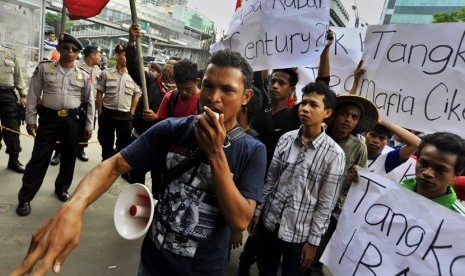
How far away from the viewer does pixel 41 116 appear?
3.49m

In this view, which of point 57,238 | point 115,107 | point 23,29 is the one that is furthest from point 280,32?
point 23,29

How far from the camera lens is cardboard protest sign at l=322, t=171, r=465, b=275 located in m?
1.38

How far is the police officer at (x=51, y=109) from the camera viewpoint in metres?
3.38

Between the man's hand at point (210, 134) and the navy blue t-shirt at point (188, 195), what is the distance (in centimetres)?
21

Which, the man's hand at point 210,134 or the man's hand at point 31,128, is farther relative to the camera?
the man's hand at point 31,128

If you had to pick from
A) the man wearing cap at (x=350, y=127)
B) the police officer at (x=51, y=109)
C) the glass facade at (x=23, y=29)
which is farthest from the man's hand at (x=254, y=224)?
the glass facade at (x=23, y=29)

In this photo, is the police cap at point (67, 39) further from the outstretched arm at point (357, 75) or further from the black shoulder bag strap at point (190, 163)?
the outstretched arm at point (357, 75)

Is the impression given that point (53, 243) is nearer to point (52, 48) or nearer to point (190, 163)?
point (190, 163)

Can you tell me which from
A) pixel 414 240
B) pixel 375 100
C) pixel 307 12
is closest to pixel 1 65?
pixel 307 12

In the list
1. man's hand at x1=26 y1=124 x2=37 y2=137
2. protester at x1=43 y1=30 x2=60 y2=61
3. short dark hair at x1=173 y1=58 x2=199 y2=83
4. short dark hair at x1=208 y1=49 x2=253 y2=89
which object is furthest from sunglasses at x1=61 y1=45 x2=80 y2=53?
protester at x1=43 y1=30 x2=60 y2=61

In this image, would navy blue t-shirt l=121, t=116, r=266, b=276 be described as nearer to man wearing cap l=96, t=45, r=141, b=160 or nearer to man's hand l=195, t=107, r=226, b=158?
man's hand l=195, t=107, r=226, b=158

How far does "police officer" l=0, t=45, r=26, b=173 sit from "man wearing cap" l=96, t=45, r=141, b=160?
3.42 feet

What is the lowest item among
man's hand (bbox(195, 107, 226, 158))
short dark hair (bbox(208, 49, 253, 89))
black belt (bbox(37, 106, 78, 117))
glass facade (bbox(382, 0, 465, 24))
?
black belt (bbox(37, 106, 78, 117))

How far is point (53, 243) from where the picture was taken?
0.83m
